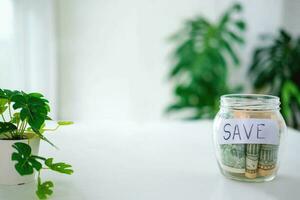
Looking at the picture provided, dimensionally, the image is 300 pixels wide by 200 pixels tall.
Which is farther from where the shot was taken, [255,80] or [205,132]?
[255,80]

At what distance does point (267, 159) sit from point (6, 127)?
0.49 meters

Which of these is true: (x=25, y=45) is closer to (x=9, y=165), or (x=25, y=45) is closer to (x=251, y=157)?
(x=9, y=165)

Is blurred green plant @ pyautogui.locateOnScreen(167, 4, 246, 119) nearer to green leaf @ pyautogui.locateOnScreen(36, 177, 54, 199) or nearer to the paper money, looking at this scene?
the paper money

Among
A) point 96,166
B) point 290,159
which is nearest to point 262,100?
point 290,159

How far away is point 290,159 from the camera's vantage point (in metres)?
0.87

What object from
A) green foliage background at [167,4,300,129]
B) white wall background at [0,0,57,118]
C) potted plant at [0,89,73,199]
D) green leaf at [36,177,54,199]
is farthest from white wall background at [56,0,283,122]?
green leaf at [36,177,54,199]

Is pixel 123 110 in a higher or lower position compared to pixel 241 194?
lower

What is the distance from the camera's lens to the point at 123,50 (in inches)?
110

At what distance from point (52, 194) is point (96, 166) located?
183 millimetres

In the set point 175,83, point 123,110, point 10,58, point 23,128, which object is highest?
point 10,58

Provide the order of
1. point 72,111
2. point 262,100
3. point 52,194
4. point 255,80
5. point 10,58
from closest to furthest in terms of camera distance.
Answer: point 52,194
point 262,100
point 10,58
point 72,111
point 255,80

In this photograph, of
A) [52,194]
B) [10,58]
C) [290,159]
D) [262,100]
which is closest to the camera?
[52,194]

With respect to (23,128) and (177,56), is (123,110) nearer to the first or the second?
(177,56)

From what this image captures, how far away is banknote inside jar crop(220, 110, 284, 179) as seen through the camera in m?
0.66
